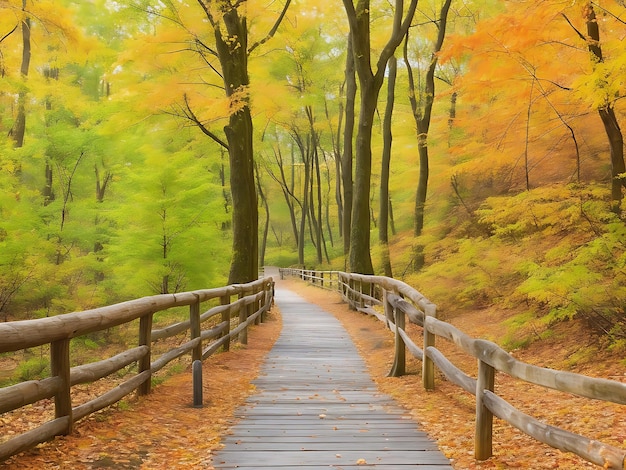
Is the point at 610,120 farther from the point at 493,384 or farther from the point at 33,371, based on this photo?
the point at 33,371

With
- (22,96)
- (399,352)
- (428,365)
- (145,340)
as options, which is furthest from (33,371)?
(22,96)

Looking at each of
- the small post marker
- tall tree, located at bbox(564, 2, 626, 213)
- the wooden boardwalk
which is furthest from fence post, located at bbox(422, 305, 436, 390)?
tall tree, located at bbox(564, 2, 626, 213)

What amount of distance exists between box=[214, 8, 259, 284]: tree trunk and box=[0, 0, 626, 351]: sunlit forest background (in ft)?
1.55

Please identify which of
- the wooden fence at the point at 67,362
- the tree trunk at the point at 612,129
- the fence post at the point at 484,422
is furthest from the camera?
the tree trunk at the point at 612,129

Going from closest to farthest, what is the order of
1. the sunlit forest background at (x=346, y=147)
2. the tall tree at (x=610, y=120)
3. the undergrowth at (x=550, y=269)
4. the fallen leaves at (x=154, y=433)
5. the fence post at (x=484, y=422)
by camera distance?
the fallen leaves at (x=154, y=433)
the fence post at (x=484, y=422)
the undergrowth at (x=550, y=269)
the tall tree at (x=610, y=120)
the sunlit forest background at (x=346, y=147)

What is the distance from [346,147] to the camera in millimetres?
23391

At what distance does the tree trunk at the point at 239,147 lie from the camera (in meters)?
13.7

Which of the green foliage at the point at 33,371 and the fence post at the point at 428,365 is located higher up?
the fence post at the point at 428,365

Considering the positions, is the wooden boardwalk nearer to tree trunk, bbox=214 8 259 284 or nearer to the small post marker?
the small post marker

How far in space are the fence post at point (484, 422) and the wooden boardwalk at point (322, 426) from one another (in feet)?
0.92

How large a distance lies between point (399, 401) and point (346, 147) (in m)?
18.2

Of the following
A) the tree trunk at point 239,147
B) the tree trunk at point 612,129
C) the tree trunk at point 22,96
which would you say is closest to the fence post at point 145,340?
the tree trunk at point 612,129

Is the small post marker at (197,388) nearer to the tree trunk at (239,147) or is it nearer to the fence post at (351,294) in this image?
the tree trunk at (239,147)

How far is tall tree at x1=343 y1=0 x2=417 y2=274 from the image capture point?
580 inches
